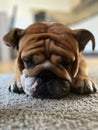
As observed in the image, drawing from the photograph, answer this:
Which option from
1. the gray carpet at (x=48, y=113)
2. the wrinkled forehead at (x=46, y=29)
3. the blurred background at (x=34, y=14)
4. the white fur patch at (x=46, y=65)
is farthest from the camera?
the blurred background at (x=34, y=14)

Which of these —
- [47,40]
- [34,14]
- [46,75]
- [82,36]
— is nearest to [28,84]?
[46,75]

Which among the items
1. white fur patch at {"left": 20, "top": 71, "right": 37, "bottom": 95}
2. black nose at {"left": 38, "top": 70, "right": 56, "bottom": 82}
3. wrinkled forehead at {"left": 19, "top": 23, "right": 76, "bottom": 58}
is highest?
wrinkled forehead at {"left": 19, "top": 23, "right": 76, "bottom": 58}

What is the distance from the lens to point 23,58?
1.03 m

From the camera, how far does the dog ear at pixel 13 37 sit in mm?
1110

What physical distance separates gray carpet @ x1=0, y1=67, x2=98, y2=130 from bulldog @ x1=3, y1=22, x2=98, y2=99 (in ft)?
0.13

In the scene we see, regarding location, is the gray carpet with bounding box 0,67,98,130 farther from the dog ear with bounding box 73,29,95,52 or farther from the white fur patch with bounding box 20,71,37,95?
the dog ear with bounding box 73,29,95,52

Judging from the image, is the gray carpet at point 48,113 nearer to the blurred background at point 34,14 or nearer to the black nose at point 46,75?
the black nose at point 46,75

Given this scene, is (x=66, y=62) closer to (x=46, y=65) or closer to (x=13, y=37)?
(x=46, y=65)

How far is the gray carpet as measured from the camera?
0.70 m

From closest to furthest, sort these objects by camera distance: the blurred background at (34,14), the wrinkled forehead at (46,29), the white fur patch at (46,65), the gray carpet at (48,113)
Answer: the gray carpet at (48,113) → the white fur patch at (46,65) → the wrinkled forehead at (46,29) → the blurred background at (34,14)

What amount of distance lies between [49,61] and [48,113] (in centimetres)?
24

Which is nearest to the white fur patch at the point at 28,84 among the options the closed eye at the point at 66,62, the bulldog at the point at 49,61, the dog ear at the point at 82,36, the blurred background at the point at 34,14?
the bulldog at the point at 49,61

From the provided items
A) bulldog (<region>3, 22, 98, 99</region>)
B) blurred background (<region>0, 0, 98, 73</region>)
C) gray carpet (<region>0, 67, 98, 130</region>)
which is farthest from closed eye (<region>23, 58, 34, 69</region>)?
blurred background (<region>0, 0, 98, 73</region>)

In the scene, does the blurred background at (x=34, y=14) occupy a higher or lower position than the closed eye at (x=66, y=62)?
higher
